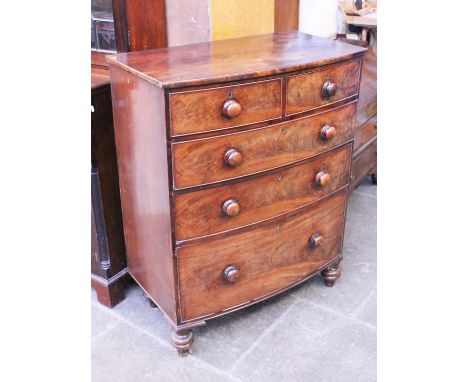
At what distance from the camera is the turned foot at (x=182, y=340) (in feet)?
5.73

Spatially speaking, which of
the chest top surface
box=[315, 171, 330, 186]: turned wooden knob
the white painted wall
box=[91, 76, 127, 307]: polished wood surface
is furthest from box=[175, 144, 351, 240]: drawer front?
the white painted wall

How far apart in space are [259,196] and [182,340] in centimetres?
58

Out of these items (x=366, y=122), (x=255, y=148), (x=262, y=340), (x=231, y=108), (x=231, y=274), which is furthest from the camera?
(x=366, y=122)

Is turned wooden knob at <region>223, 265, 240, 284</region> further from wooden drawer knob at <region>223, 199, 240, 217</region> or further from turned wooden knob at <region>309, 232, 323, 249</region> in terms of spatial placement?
turned wooden knob at <region>309, 232, 323, 249</region>

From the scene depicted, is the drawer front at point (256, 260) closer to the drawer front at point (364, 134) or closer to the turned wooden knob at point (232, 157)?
the turned wooden knob at point (232, 157)

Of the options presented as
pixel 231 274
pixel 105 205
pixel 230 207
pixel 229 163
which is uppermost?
pixel 229 163

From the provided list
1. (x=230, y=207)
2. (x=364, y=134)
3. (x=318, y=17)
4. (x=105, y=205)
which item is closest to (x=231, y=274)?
(x=230, y=207)

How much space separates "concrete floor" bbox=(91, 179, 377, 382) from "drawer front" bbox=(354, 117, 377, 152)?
0.68 m

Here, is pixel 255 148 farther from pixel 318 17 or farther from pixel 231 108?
pixel 318 17

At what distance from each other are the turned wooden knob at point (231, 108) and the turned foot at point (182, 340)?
787mm

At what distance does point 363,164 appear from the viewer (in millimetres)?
2645
